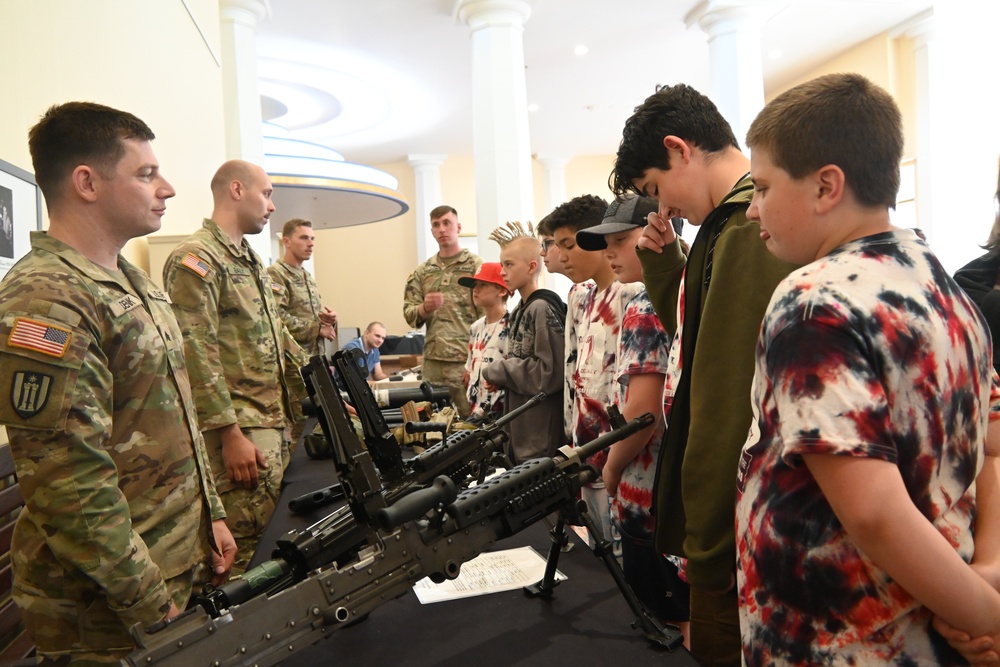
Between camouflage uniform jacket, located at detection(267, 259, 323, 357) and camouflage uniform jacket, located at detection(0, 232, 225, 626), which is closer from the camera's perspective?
camouflage uniform jacket, located at detection(0, 232, 225, 626)

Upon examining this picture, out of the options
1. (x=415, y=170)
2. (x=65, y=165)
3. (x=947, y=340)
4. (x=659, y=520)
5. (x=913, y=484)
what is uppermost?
(x=415, y=170)

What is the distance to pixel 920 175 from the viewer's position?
773cm

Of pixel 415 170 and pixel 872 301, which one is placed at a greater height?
pixel 415 170

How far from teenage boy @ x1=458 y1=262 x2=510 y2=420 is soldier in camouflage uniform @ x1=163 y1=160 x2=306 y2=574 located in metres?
0.77

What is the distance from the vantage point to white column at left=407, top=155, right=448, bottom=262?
41.8ft

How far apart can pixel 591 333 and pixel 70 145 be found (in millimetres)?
1336

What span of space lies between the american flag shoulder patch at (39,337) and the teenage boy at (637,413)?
3.85 ft

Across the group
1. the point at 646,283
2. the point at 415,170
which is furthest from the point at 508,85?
the point at 415,170

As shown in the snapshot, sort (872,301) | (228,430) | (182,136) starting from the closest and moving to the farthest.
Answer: (872,301) < (228,430) < (182,136)

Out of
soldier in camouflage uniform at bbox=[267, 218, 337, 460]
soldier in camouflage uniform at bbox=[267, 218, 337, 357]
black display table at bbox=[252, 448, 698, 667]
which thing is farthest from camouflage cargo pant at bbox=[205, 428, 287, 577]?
soldier in camouflage uniform at bbox=[267, 218, 337, 357]

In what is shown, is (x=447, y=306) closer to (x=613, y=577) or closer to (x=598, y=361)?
(x=598, y=361)

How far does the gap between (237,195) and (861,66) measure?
8.83 meters

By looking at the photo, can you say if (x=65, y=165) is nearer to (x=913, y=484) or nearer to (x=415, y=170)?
(x=913, y=484)

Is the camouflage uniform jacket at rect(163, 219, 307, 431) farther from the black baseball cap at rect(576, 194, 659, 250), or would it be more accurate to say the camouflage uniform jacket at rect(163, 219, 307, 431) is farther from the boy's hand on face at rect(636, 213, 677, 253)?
the boy's hand on face at rect(636, 213, 677, 253)
